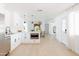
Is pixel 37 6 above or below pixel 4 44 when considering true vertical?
above

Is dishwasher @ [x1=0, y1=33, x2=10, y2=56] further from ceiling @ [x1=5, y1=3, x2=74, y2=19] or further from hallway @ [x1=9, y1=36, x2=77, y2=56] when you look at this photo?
ceiling @ [x1=5, y1=3, x2=74, y2=19]

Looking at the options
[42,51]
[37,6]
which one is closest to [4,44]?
[42,51]

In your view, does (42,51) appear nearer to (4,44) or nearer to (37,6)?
(4,44)

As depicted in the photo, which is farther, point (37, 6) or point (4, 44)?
point (37, 6)

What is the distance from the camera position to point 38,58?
1.49m

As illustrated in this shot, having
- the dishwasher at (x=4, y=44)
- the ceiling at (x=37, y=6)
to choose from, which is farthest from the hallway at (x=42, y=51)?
the ceiling at (x=37, y=6)

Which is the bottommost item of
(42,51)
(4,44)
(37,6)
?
(42,51)

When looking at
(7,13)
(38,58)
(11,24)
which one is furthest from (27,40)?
(38,58)

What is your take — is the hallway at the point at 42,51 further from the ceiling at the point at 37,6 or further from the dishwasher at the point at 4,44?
the ceiling at the point at 37,6

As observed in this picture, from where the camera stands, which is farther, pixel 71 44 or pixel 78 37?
pixel 71 44

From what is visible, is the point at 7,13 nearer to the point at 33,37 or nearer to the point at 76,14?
the point at 33,37

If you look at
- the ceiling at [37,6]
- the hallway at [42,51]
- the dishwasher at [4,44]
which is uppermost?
the ceiling at [37,6]

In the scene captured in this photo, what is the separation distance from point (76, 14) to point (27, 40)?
176 inches

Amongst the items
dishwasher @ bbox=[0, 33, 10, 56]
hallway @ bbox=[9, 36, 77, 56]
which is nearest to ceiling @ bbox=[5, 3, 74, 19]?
dishwasher @ bbox=[0, 33, 10, 56]
